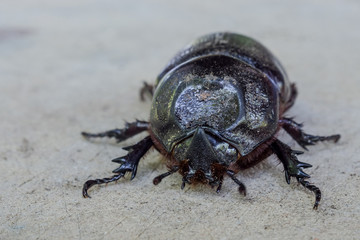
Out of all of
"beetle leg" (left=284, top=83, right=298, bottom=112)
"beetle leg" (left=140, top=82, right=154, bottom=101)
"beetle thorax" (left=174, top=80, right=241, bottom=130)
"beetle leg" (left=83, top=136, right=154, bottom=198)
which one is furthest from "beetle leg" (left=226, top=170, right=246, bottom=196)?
"beetle leg" (left=140, top=82, right=154, bottom=101)

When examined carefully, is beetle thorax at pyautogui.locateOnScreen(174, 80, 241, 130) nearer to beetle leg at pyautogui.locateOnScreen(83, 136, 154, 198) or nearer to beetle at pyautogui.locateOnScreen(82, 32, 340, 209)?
beetle at pyautogui.locateOnScreen(82, 32, 340, 209)

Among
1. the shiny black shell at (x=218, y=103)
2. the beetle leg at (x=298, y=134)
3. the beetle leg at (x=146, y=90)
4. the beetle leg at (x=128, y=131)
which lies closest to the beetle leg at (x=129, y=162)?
the shiny black shell at (x=218, y=103)

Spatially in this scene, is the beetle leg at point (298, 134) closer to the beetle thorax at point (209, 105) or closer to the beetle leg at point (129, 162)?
the beetle thorax at point (209, 105)

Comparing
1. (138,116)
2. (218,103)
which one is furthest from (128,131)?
(218,103)

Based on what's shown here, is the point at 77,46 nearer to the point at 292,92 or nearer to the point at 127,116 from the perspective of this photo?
the point at 127,116

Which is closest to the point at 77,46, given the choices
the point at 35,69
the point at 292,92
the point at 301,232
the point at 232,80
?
the point at 35,69

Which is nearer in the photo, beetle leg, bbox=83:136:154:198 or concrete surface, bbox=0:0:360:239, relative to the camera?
concrete surface, bbox=0:0:360:239
